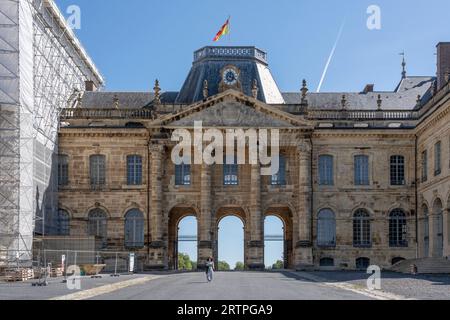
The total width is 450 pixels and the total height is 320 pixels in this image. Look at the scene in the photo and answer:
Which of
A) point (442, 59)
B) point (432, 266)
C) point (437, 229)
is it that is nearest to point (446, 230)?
point (432, 266)

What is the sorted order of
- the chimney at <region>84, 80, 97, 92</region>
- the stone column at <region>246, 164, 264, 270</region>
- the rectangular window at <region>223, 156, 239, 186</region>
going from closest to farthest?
1. the stone column at <region>246, 164, 264, 270</region>
2. the rectangular window at <region>223, 156, 239, 186</region>
3. the chimney at <region>84, 80, 97, 92</region>

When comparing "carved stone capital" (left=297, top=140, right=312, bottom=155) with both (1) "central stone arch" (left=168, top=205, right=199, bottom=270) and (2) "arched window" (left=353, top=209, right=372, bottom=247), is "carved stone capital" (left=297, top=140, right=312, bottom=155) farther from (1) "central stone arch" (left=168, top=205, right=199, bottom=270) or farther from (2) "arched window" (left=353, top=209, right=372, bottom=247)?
(1) "central stone arch" (left=168, top=205, right=199, bottom=270)

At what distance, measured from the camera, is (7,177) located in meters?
45.6

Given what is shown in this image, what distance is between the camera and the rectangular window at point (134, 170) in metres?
57.1

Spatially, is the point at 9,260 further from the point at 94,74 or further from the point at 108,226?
the point at 94,74

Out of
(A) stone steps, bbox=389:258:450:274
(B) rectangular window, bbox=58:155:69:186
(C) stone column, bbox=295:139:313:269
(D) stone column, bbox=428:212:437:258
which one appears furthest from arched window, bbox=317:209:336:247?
(B) rectangular window, bbox=58:155:69:186

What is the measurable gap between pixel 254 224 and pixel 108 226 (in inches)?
380

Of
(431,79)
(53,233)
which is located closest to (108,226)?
(53,233)

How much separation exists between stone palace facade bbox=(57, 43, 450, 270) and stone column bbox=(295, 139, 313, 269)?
67mm

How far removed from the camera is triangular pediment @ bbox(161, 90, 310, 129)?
2172 inches

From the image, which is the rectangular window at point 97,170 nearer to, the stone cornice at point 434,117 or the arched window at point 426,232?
the stone cornice at point 434,117

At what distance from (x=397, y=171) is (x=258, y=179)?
9.34 m

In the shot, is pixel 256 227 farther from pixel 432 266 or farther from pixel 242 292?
pixel 242 292

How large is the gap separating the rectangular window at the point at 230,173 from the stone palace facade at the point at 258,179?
7 cm
